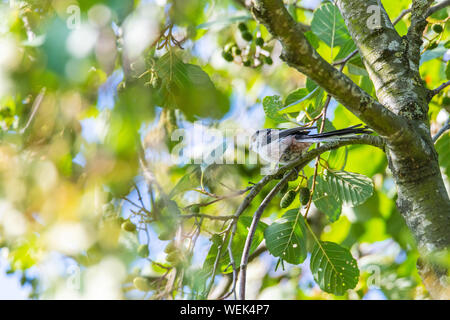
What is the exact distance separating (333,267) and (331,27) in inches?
52.4

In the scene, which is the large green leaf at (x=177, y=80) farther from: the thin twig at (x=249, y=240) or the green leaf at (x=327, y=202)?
the green leaf at (x=327, y=202)

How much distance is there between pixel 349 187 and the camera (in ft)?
6.45

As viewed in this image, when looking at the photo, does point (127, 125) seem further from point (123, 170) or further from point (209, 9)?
point (209, 9)

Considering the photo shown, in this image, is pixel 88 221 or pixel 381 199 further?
pixel 381 199

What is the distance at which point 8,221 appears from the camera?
94 cm

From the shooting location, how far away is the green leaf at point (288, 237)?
6.06ft

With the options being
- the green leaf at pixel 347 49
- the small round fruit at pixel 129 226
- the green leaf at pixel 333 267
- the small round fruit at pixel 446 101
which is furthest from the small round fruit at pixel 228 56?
the small round fruit at pixel 129 226

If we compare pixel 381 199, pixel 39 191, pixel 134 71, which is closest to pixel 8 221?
pixel 39 191

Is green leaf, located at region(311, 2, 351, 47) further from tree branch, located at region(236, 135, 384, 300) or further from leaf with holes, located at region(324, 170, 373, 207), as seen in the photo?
tree branch, located at region(236, 135, 384, 300)

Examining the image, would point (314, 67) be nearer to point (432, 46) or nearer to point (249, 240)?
point (249, 240)

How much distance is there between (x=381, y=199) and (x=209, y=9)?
1.91 meters

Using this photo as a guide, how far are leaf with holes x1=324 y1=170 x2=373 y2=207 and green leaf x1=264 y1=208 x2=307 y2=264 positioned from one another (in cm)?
25

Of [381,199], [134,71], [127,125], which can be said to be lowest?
[127,125]

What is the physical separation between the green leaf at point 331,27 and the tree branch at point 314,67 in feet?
3.62
